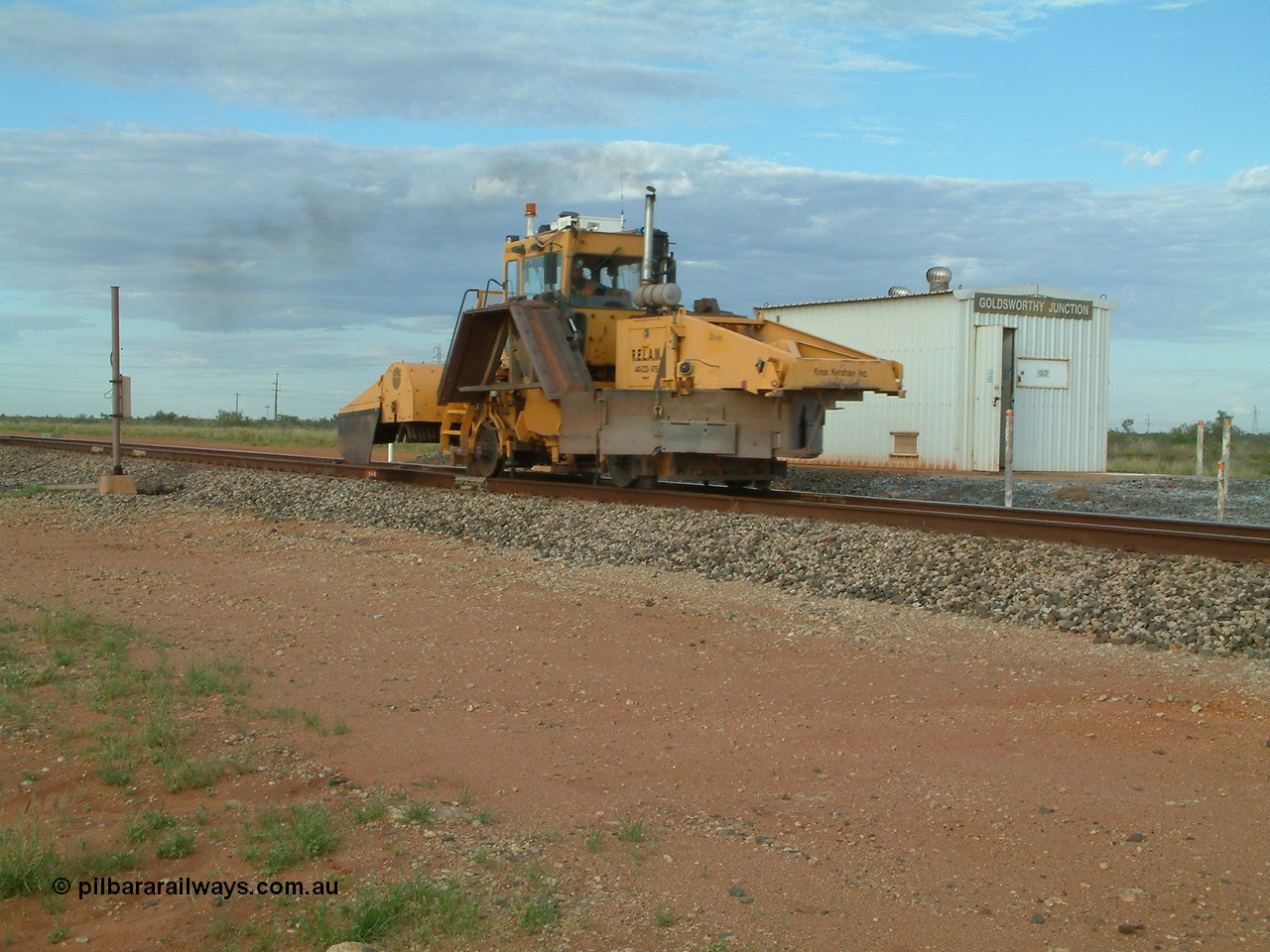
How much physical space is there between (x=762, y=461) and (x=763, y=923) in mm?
11100

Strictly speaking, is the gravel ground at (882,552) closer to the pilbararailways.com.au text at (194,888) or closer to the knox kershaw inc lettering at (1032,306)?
the pilbararailways.com.au text at (194,888)

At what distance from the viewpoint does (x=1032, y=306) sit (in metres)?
23.5

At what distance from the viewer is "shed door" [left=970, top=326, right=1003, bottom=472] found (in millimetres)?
22406

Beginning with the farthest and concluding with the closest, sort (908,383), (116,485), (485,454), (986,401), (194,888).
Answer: (908,383), (986,401), (116,485), (485,454), (194,888)

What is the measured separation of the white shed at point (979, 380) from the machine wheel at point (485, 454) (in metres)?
9.08

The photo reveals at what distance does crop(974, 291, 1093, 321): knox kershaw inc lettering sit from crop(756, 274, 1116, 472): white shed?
0.07ft

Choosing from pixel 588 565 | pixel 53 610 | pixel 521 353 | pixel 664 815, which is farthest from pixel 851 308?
pixel 664 815

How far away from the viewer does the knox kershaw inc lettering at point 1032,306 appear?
74.5ft

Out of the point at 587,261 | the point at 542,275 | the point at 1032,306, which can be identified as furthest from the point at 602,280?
the point at 1032,306

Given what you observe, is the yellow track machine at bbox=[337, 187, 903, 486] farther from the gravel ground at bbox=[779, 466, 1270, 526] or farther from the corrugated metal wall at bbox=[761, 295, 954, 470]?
the corrugated metal wall at bbox=[761, 295, 954, 470]

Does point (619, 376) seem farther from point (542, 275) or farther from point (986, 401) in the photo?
point (986, 401)

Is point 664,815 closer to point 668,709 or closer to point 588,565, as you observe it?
point 668,709

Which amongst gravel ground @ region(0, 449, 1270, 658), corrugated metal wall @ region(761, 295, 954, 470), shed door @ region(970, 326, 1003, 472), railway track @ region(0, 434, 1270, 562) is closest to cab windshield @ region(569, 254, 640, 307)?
railway track @ region(0, 434, 1270, 562)

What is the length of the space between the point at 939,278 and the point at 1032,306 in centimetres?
270
